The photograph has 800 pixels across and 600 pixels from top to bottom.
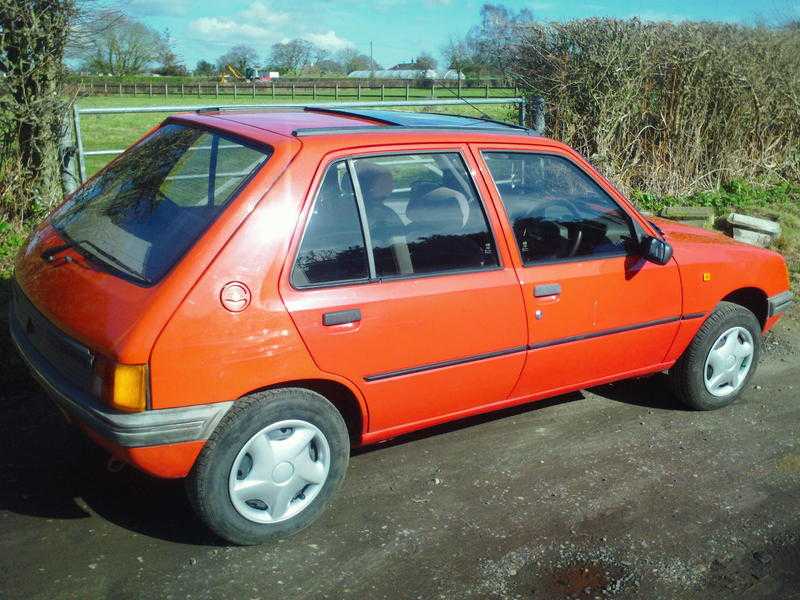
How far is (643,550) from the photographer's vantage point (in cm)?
358

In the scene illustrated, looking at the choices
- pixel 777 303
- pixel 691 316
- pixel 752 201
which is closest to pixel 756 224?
pixel 752 201

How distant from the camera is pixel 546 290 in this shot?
4.07 meters

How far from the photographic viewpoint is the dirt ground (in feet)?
10.7

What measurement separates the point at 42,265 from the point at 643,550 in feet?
9.91

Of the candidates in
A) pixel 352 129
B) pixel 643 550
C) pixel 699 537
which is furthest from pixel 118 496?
pixel 699 537

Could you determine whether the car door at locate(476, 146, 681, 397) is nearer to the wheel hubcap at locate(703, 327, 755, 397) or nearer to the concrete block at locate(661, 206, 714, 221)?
the wheel hubcap at locate(703, 327, 755, 397)

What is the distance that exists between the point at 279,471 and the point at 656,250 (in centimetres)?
234

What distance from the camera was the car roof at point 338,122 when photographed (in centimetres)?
371

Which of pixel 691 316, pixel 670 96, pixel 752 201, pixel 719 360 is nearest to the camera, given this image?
pixel 691 316

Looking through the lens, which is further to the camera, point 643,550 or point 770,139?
point 770,139

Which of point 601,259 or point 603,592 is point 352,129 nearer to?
point 601,259

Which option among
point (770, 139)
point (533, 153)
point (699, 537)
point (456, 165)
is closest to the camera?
point (699, 537)

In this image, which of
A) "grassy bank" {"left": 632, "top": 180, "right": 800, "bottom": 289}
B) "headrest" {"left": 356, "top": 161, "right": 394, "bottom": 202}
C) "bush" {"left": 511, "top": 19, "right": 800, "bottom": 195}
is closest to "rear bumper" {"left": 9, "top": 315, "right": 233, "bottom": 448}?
"headrest" {"left": 356, "top": 161, "right": 394, "bottom": 202}

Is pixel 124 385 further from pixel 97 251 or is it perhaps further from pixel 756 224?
pixel 756 224
